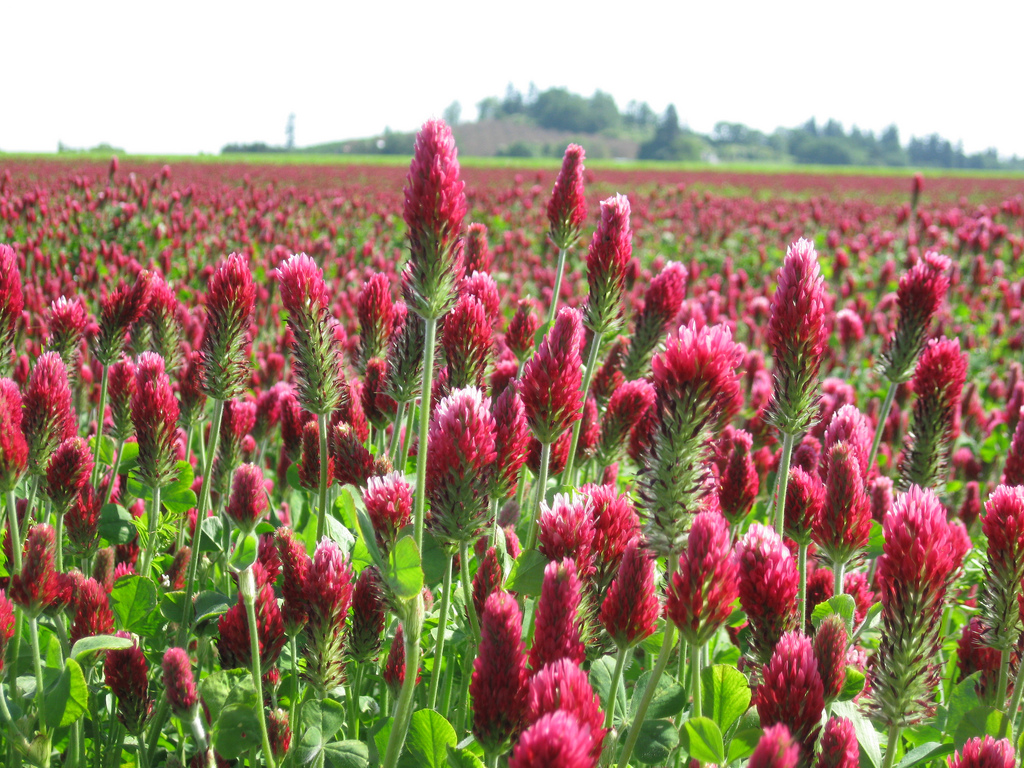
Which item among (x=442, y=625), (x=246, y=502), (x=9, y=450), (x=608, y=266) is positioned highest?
(x=608, y=266)

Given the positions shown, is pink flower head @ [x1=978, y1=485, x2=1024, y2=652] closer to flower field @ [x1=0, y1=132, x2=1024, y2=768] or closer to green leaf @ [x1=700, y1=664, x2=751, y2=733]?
flower field @ [x1=0, y1=132, x2=1024, y2=768]

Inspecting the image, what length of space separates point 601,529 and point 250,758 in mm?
935

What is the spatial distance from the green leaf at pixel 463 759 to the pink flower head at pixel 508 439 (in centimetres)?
Answer: 41

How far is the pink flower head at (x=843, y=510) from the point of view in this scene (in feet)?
5.01

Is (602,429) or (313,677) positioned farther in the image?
(602,429)

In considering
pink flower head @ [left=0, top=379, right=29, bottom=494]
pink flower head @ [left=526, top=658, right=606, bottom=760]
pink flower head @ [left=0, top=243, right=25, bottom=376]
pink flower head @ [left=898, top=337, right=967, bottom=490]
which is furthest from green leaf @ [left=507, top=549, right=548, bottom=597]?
pink flower head @ [left=0, top=243, right=25, bottom=376]

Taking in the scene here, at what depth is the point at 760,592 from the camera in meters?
1.25

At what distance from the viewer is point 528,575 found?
59.7 inches

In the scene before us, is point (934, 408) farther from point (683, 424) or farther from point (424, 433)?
point (424, 433)

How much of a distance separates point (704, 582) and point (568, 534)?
0.99 feet

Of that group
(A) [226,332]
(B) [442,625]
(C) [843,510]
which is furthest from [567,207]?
(B) [442,625]

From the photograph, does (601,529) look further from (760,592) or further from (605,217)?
(605,217)

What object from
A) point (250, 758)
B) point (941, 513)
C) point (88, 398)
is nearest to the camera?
point (941, 513)

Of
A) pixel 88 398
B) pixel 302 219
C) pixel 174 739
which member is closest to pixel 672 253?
pixel 302 219
